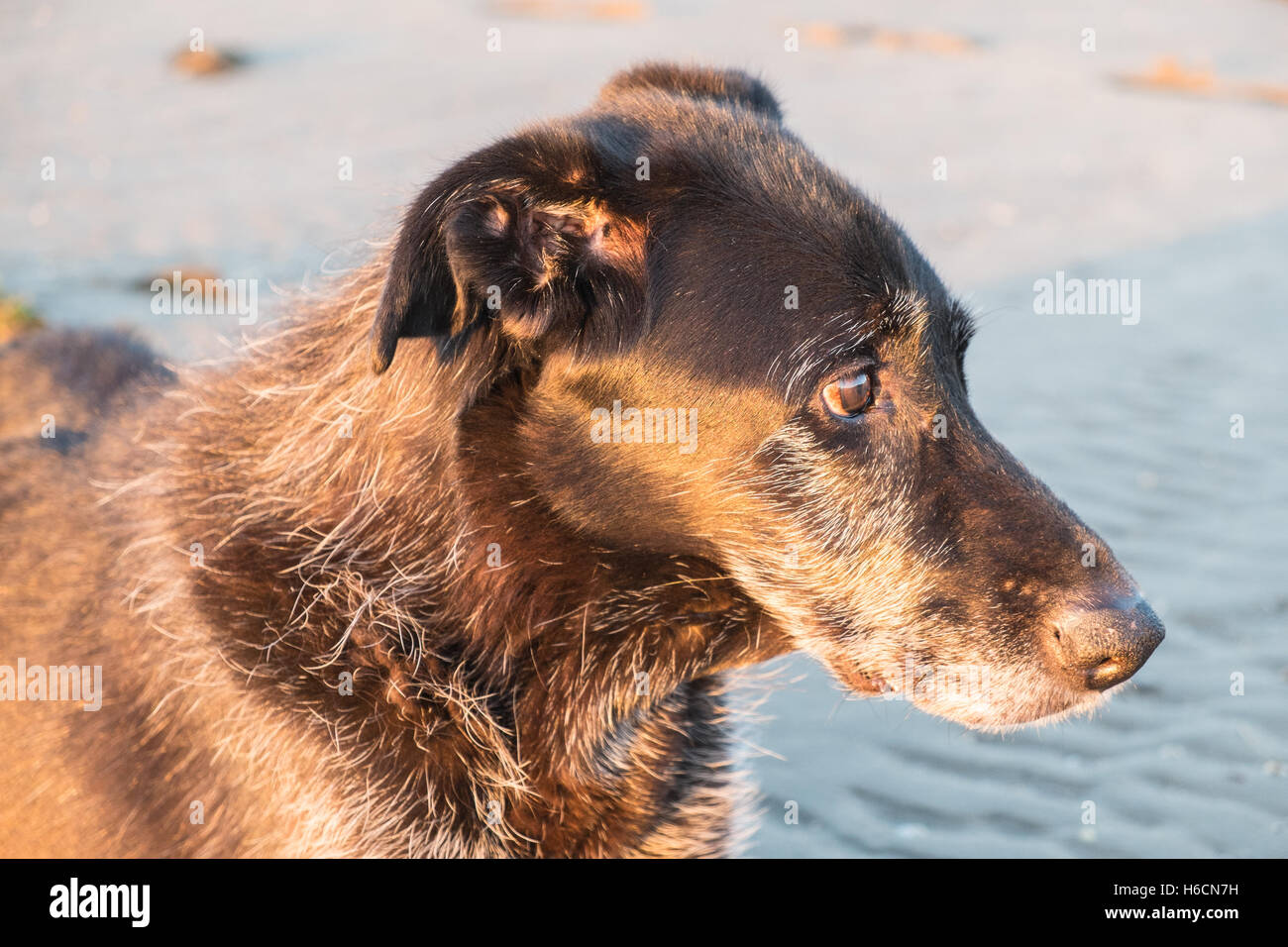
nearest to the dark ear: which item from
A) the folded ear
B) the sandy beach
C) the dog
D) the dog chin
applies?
the dog

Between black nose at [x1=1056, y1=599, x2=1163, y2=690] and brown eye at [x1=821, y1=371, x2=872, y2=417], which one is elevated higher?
brown eye at [x1=821, y1=371, x2=872, y2=417]

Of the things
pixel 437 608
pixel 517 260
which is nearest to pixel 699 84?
pixel 517 260

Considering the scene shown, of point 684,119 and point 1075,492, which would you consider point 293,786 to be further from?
point 1075,492

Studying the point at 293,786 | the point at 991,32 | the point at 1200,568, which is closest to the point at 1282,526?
the point at 1200,568

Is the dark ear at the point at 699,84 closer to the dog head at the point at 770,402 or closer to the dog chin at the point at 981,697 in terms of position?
the dog head at the point at 770,402

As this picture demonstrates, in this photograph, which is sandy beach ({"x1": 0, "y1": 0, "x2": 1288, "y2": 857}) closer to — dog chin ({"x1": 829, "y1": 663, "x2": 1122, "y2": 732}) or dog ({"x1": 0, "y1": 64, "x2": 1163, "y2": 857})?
dog ({"x1": 0, "y1": 64, "x2": 1163, "y2": 857})

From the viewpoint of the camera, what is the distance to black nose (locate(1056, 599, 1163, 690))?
294cm

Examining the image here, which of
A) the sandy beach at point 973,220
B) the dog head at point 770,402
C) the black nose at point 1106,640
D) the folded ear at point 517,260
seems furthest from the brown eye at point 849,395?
the sandy beach at point 973,220

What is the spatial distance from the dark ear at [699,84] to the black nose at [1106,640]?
164 centimetres

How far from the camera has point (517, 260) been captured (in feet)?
9.61

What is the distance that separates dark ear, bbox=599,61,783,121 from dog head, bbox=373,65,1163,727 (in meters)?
0.61

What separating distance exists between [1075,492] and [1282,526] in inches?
35.1

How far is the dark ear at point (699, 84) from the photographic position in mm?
3713

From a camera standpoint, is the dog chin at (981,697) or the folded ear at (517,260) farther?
the dog chin at (981,697)
